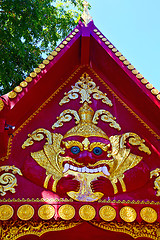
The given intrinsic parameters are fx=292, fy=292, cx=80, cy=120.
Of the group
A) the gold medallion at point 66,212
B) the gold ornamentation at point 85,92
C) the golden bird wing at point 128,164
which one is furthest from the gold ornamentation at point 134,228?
the gold ornamentation at point 85,92

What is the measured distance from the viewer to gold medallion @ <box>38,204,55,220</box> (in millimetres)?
4246

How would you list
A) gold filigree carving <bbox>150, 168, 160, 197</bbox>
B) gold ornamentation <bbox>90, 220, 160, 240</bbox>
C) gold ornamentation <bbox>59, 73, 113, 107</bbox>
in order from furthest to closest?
1. gold ornamentation <bbox>59, 73, 113, 107</bbox>
2. gold filigree carving <bbox>150, 168, 160, 197</bbox>
3. gold ornamentation <bbox>90, 220, 160, 240</bbox>

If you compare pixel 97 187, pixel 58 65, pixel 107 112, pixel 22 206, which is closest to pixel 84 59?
pixel 58 65

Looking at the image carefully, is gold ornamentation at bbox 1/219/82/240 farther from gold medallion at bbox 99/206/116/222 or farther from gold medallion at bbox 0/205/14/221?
gold medallion at bbox 99/206/116/222

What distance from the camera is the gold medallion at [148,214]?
4289 millimetres

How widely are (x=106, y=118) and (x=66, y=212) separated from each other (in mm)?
2154

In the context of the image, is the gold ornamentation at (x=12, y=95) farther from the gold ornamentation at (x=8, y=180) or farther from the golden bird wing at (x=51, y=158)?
the gold ornamentation at (x=8, y=180)

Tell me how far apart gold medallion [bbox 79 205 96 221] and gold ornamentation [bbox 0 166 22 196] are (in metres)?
1.11

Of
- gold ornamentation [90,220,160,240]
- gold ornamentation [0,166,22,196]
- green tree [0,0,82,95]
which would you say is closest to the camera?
gold ornamentation [90,220,160,240]

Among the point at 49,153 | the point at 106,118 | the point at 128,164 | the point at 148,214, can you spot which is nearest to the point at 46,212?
the point at 49,153

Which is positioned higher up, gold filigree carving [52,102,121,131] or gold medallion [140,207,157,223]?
gold filigree carving [52,102,121,131]

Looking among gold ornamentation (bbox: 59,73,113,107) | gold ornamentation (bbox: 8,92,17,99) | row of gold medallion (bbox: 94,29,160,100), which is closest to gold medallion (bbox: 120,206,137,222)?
row of gold medallion (bbox: 94,29,160,100)

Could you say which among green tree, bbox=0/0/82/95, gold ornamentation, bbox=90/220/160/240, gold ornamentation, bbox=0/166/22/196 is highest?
green tree, bbox=0/0/82/95

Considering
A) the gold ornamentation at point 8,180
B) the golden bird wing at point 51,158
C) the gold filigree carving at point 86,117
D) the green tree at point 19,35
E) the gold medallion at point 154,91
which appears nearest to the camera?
the gold ornamentation at point 8,180
